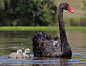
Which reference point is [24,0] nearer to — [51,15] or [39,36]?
[51,15]

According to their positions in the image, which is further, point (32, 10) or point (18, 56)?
point (32, 10)

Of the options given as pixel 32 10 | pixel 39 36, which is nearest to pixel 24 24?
pixel 32 10

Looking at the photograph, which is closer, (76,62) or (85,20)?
(76,62)

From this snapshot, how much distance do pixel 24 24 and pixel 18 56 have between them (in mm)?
29078

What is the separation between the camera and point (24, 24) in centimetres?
3728

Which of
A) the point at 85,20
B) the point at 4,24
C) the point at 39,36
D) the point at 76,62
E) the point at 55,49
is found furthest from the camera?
the point at 4,24

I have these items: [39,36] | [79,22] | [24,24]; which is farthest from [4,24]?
[39,36]

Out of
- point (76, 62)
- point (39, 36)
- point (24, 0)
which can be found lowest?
point (76, 62)

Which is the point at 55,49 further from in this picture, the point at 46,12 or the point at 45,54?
the point at 46,12

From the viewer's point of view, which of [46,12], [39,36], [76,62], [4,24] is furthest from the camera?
[46,12]

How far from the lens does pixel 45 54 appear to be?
27.3ft

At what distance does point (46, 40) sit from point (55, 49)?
511 millimetres

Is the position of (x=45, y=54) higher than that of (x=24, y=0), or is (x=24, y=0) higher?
(x=24, y=0)

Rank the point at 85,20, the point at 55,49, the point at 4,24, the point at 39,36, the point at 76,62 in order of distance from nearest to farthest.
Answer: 1. the point at 76,62
2. the point at 55,49
3. the point at 39,36
4. the point at 85,20
5. the point at 4,24
